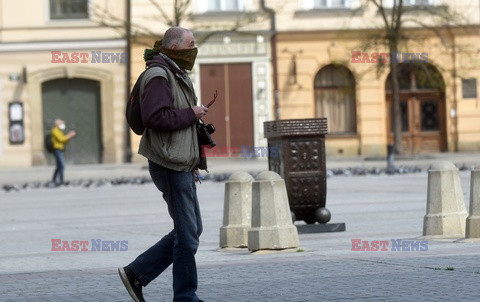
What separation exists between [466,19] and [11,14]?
1444 cm

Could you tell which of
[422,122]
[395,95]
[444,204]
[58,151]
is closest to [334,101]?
[422,122]

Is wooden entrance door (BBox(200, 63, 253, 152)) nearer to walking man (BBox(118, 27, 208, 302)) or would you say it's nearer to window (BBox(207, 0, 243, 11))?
window (BBox(207, 0, 243, 11))

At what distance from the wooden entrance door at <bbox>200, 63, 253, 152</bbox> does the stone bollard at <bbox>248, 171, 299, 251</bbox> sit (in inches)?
1182

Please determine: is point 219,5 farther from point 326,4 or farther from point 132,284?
point 132,284

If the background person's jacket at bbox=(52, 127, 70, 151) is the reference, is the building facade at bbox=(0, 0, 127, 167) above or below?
above

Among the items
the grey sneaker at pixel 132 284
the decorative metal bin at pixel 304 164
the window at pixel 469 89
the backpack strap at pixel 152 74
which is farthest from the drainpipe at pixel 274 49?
the backpack strap at pixel 152 74

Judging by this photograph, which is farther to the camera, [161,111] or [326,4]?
[326,4]

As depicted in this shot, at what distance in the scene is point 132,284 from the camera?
908 centimetres

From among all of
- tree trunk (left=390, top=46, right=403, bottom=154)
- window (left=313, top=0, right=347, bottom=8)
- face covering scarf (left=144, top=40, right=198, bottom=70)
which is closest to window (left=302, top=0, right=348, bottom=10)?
window (left=313, top=0, right=347, bottom=8)

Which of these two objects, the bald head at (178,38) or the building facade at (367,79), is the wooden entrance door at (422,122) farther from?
the bald head at (178,38)

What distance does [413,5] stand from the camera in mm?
41375

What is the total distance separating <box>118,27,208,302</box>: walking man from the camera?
28.5ft

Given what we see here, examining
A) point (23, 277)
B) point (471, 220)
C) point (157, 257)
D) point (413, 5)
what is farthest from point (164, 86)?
point (413, 5)

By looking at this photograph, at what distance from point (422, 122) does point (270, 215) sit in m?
31.9
